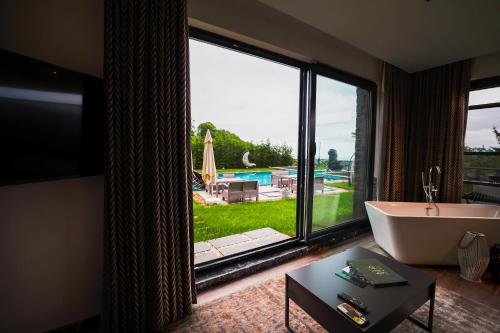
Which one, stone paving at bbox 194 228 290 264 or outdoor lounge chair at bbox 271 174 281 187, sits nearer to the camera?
stone paving at bbox 194 228 290 264

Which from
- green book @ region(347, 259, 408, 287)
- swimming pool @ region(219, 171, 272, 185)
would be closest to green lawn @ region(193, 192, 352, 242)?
green book @ region(347, 259, 408, 287)

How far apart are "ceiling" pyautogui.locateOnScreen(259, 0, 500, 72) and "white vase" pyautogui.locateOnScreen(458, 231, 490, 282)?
2.00m

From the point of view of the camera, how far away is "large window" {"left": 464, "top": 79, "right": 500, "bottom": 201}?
9.78 feet

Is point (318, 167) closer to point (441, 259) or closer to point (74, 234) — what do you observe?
point (441, 259)

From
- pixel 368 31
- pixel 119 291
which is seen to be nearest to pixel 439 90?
pixel 368 31

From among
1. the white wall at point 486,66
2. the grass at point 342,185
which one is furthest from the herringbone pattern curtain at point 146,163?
the white wall at point 486,66

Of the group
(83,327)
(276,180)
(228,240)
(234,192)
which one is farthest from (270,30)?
(276,180)

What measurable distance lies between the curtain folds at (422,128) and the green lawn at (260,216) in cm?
88

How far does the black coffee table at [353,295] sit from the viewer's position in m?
1.10

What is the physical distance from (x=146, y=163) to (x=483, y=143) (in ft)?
13.8

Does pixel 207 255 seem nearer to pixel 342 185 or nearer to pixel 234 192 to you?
pixel 342 185

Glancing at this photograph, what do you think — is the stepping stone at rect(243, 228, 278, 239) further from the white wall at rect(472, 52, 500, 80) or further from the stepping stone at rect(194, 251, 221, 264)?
the white wall at rect(472, 52, 500, 80)

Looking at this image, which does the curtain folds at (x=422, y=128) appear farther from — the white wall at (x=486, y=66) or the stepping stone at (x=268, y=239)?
the stepping stone at (x=268, y=239)

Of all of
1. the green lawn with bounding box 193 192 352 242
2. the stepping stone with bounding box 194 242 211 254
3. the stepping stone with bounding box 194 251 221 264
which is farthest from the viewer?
the green lawn with bounding box 193 192 352 242
